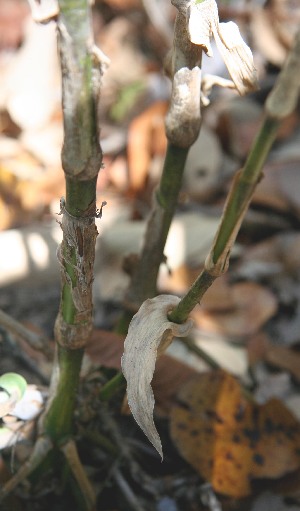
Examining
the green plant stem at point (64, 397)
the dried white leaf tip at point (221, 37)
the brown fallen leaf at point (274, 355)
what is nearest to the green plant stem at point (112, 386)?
the green plant stem at point (64, 397)

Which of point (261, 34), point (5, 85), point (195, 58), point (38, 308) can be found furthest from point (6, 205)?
point (261, 34)

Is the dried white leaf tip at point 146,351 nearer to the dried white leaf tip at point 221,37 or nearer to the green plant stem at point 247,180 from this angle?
the green plant stem at point 247,180

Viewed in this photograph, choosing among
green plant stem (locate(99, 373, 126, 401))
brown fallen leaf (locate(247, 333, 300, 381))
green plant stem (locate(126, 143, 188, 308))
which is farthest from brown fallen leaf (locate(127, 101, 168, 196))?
green plant stem (locate(99, 373, 126, 401))

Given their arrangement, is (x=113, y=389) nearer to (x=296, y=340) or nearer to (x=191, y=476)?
(x=191, y=476)

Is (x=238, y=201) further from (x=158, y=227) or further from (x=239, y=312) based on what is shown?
(x=239, y=312)

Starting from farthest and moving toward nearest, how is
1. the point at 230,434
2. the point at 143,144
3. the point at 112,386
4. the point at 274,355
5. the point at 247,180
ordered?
1. the point at 143,144
2. the point at 274,355
3. the point at 230,434
4. the point at 112,386
5. the point at 247,180

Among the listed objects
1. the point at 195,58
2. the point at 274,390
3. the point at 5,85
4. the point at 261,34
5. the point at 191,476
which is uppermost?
the point at 261,34

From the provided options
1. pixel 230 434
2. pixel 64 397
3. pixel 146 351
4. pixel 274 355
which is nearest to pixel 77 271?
pixel 146 351

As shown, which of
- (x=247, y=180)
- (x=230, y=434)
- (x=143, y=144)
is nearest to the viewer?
(x=247, y=180)
